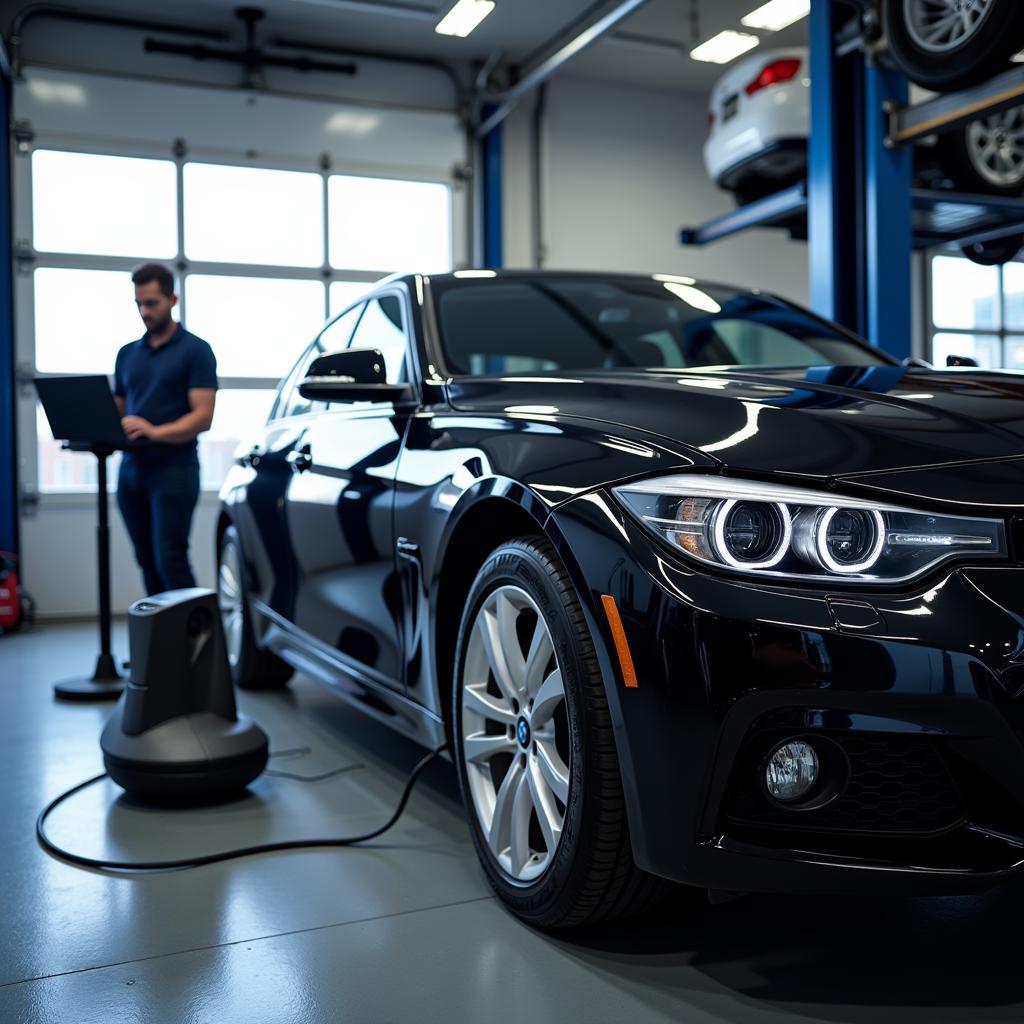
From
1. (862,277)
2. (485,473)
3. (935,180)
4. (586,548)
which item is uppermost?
(935,180)

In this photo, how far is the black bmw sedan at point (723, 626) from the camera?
1.49 m

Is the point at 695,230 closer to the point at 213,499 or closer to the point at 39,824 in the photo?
the point at 213,499

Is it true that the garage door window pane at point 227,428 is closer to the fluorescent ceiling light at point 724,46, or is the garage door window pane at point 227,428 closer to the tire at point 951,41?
the fluorescent ceiling light at point 724,46

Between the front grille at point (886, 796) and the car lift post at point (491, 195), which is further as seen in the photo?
the car lift post at point (491, 195)

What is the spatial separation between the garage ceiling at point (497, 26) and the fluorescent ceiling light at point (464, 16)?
1.69 ft

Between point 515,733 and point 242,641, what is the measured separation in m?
2.47

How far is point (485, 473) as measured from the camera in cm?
209

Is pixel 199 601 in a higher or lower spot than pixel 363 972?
higher

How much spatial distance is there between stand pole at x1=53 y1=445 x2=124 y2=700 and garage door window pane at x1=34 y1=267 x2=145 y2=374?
3219 millimetres

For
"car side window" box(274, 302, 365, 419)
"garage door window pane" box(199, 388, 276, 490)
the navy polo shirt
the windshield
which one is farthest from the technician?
"garage door window pane" box(199, 388, 276, 490)

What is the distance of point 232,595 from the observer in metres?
4.43

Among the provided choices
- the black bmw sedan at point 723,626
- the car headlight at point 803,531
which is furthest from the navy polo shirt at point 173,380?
the car headlight at point 803,531

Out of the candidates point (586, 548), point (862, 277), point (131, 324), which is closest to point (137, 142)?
point (131, 324)

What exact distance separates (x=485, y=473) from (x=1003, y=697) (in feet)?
3.21
